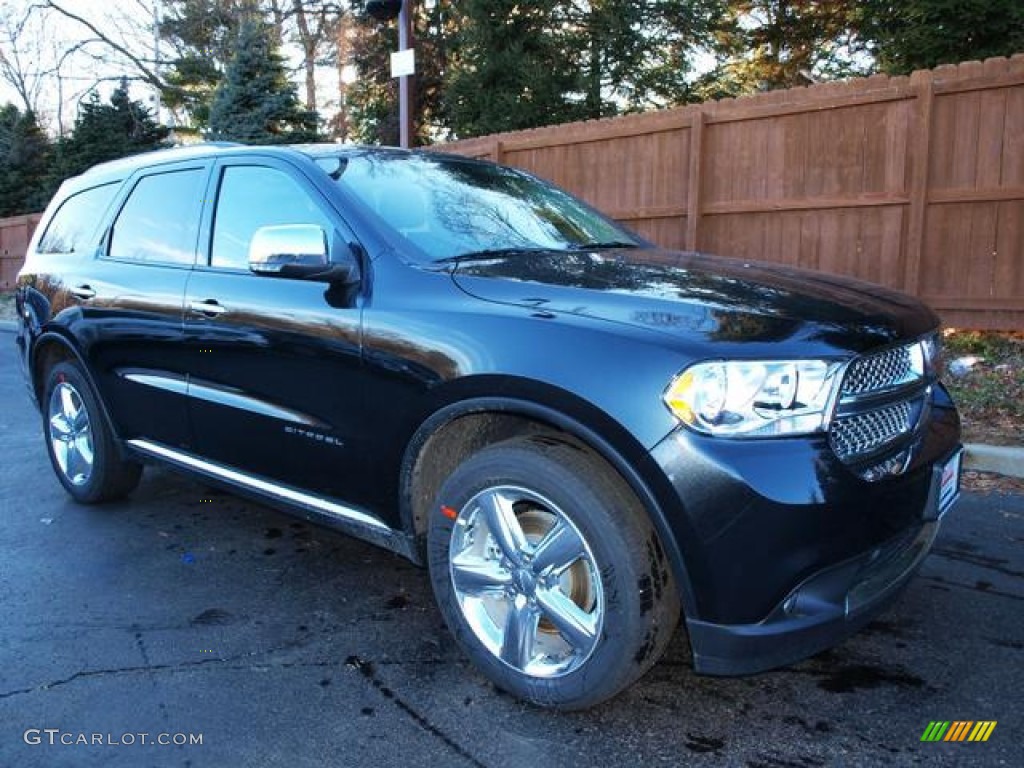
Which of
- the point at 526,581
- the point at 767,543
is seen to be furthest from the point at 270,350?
the point at 767,543

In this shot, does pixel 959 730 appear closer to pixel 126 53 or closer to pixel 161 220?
pixel 161 220

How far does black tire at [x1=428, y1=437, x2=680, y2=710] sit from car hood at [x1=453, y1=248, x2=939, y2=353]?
1.47ft

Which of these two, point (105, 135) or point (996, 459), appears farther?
point (105, 135)

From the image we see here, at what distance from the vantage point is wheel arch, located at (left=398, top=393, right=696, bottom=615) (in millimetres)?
2264

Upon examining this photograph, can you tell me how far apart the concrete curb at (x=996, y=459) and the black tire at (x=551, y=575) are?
3517 millimetres

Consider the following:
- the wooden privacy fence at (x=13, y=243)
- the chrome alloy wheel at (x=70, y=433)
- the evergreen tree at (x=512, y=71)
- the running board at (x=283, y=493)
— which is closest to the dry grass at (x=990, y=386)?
the running board at (x=283, y=493)

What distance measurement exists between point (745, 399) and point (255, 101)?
18.6m

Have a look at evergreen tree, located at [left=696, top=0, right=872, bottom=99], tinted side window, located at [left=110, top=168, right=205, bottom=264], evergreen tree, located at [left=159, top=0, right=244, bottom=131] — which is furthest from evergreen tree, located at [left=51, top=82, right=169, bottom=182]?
tinted side window, located at [left=110, top=168, right=205, bottom=264]

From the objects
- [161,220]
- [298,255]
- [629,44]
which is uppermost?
[629,44]

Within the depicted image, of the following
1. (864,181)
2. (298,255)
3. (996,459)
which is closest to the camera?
(298,255)

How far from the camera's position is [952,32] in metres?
10.1

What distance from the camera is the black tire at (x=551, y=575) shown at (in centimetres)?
234

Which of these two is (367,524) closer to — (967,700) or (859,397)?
(859,397)

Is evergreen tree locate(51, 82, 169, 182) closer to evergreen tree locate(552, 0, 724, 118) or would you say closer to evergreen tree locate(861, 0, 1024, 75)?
evergreen tree locate(552, 0, 724, 118)
